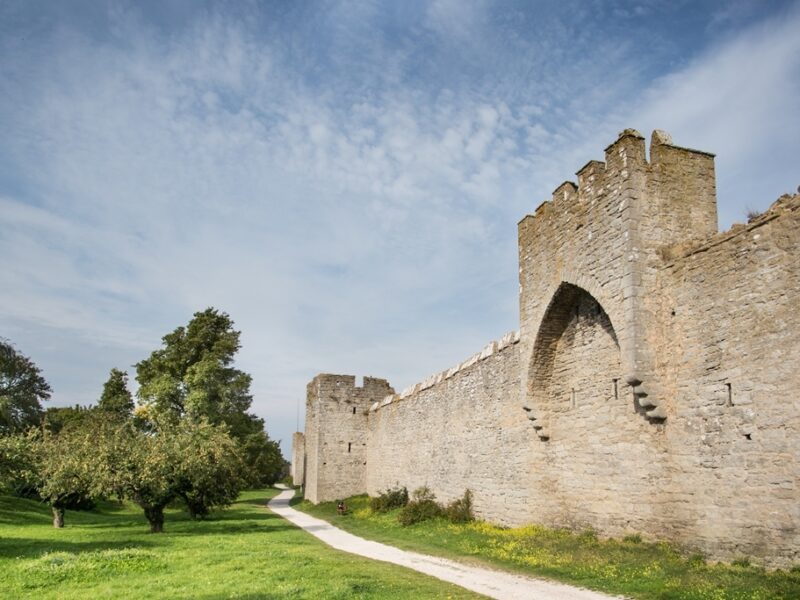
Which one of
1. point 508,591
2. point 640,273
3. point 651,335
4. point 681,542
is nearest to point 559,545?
point 681,542

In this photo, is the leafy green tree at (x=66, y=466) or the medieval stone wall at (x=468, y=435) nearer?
the medieval stone wall at (x=468, y=435)

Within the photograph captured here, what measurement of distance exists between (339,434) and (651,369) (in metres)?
21.5

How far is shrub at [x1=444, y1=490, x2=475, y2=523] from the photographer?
1750cm

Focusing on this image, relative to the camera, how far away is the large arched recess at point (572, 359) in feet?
40.2

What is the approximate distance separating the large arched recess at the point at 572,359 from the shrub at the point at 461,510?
181 inches

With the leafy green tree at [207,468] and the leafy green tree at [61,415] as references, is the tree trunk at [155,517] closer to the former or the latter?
the leafy green tree at [207,468]

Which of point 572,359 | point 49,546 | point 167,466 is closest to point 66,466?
point 167,466

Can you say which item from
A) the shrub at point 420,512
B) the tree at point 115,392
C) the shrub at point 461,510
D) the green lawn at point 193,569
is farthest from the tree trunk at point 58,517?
the tree at point 115,392

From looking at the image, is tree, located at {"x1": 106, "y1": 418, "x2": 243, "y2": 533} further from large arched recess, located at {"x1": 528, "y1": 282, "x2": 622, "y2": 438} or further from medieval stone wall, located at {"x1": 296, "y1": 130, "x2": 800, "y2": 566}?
large arched recess, located at {"x1": 528, "y1": 282, "x2": 622, "y2": 438}

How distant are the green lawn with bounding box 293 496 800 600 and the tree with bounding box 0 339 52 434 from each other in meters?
33.0

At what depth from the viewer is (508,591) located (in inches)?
347

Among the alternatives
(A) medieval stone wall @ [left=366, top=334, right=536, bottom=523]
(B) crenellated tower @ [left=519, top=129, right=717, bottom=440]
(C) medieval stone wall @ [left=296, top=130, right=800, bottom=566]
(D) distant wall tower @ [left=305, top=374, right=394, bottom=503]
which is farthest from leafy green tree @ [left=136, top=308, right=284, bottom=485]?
(B) crenellated tower @ [left=519, top=129, right=717, bottom=440]

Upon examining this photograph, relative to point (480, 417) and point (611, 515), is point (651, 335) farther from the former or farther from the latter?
point (480, 417)

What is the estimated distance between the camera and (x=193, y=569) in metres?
10.7
